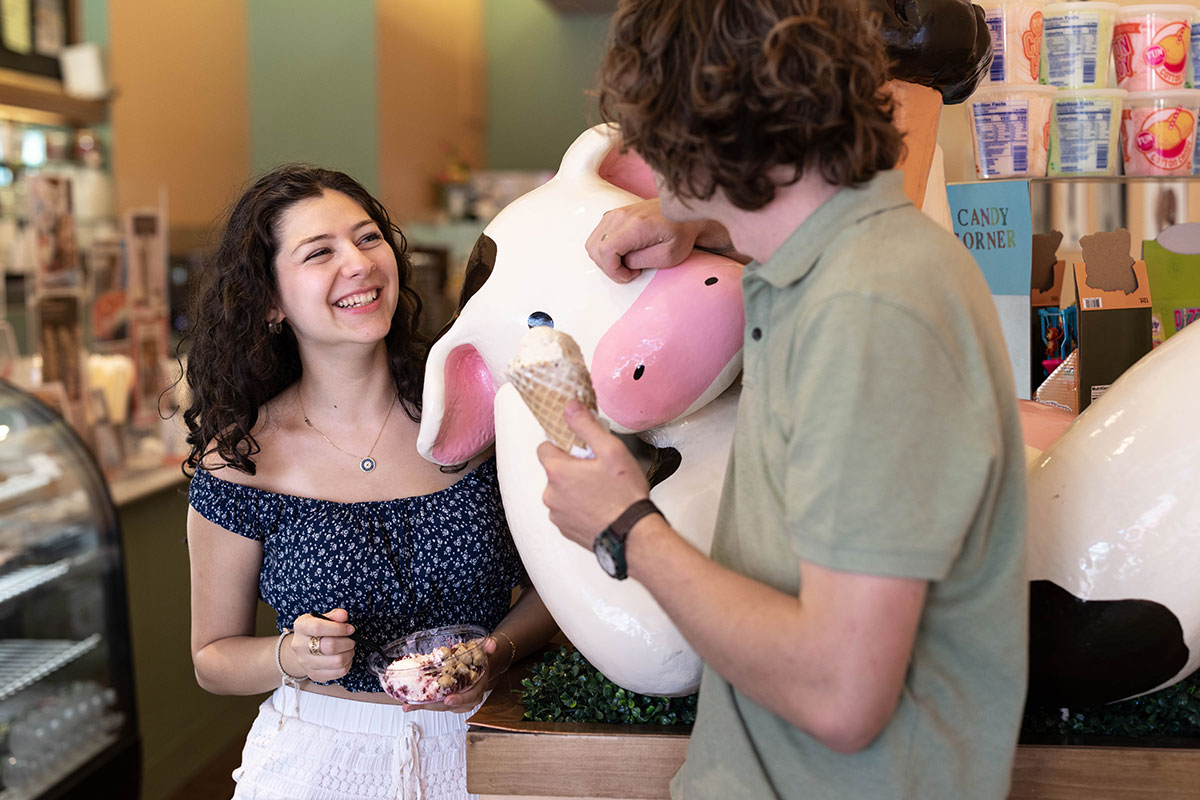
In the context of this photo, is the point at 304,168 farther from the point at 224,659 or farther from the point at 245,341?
the point at 224,659

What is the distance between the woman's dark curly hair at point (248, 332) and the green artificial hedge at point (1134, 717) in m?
1.01

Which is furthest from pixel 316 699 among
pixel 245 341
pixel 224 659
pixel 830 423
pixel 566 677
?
pixel 830 423

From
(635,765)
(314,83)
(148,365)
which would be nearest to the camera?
(635,765)

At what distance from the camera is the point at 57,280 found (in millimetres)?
3195

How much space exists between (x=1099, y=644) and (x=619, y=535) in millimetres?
617

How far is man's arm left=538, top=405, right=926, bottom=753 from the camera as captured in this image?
31.3 inches

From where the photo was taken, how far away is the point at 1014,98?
5.55ft

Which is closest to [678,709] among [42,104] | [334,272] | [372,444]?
[372,444]

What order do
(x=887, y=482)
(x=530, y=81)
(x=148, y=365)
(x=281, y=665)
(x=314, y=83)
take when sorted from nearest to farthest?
1. (x=887, y=482)
2. (x=281, y=665)
3. (x=148, y=365)
4. (x=314, y=83)
5. (x=530, y=81)

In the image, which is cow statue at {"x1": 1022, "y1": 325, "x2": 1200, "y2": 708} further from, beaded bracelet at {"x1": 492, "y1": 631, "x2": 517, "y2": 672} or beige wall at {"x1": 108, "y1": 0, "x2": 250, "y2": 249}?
beige wall at {"x1": 108, "y1": 0, "x2": 250, "y2": 249}

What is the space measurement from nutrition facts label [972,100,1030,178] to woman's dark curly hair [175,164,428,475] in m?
0.98

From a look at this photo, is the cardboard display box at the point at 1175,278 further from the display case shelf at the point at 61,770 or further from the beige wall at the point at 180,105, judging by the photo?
the beige wall at the point at 180,105

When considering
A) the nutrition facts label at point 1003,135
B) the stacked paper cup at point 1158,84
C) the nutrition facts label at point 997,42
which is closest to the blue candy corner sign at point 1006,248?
the nutrition facts label at point 1003,135

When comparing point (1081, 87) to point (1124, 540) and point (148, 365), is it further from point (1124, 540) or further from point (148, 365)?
point (148, 365)
